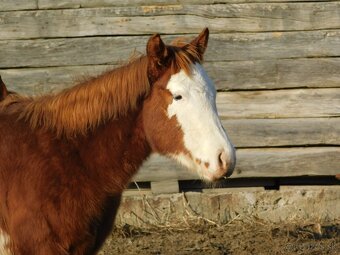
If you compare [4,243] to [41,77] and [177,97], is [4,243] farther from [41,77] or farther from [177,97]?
[41,77]

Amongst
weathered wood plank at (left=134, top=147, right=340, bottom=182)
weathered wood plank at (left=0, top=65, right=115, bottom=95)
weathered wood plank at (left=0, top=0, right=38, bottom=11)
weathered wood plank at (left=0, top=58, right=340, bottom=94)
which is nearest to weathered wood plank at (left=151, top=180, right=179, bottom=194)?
weathered wood plank at (left=134, top=147, right=340, bottom=182)

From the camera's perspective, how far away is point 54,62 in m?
6.83

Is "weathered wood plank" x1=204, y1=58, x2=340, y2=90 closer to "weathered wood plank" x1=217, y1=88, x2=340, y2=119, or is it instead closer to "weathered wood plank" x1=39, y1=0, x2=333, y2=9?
"weathered wood plank" x1=217, y1=88, x2=340, y2=119

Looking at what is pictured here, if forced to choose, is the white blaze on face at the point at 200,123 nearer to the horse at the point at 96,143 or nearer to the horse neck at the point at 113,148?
the horse at the point at 96,143

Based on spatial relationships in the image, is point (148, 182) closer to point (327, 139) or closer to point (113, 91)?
point (327, 139)

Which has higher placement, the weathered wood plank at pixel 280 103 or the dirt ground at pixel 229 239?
the weathered wood plank at pixel 280 103

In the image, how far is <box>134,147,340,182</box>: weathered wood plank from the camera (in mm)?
6938

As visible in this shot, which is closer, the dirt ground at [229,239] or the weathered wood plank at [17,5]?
the dirt ground at [229,239]

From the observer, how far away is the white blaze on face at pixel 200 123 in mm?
3916

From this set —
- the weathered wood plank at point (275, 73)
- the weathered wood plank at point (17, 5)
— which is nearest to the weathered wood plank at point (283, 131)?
the weathered wood plank at point (275, 73)

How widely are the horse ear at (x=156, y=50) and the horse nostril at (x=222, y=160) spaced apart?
0.61 meters

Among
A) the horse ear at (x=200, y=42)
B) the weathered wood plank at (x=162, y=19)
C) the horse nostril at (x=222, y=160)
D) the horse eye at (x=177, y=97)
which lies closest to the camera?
the horse nostril at (x=222, y=160)

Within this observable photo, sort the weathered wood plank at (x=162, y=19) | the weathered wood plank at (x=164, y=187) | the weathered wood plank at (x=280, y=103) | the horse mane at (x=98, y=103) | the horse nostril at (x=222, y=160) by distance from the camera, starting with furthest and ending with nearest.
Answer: the weathered wood plank at (x=164, y=187)
the weathered wood plank at (x=280, y=103)
the weathered wood plank at (x=162, y=19)
the horse mane at (x=98, y=103)
the horse nostril at (x=222, y=160)

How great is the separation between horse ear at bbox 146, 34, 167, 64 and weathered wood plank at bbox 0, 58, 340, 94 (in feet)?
9.18
